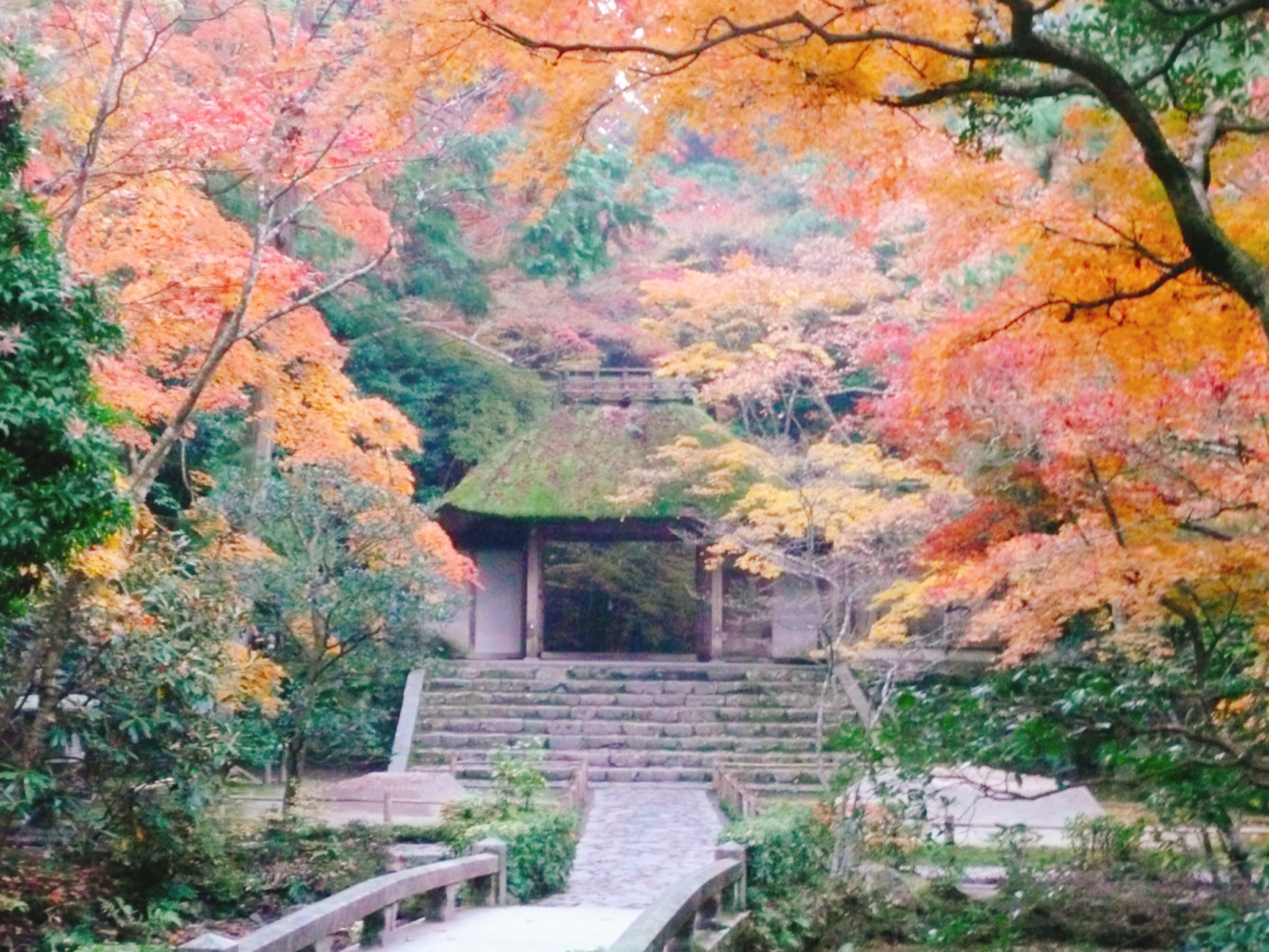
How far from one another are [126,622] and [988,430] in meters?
7.41

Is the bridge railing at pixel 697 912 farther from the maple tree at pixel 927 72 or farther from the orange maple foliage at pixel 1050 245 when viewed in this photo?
the maple tree at pixel 927 72

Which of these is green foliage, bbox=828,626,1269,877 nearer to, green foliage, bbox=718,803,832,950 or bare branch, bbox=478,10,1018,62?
green foliage, bbox=718,803,832,950

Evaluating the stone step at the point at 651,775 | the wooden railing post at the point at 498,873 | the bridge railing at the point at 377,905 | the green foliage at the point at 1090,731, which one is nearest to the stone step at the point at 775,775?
the stone step at the point at 651,775

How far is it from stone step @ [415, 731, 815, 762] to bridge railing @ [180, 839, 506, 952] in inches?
311

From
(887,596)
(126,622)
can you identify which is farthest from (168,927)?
(887,596)

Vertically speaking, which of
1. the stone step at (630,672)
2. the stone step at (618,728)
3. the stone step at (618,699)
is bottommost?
the stone step at (618,728)

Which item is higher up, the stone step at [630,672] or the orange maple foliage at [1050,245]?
the orange maple foliage at [1050,245]

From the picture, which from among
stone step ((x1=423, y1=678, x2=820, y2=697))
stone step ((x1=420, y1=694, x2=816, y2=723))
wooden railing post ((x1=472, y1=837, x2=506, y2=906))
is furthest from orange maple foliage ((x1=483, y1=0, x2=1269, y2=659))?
stone step ((x1=423, y1=678, x2=820, y2=697))

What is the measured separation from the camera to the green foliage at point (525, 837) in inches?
362

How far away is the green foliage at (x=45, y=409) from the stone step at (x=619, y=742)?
11.3 meters

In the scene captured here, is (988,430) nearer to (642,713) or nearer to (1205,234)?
(1205,234)

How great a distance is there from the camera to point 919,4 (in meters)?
5.66

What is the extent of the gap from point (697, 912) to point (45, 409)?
14.1ft

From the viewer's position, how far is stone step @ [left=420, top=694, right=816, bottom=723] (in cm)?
1758
